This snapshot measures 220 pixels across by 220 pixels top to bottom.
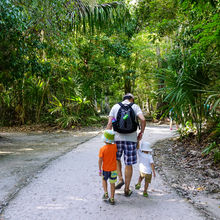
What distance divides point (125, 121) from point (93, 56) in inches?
457

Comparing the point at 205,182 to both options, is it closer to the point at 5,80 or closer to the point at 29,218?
the point at 29,218

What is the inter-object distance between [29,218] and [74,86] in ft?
39.3

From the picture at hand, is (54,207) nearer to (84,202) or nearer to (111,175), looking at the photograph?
(84,202)

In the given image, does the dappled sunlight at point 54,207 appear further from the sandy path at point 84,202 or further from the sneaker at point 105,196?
the sneaker at point 105,196

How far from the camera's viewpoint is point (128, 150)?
157 inches

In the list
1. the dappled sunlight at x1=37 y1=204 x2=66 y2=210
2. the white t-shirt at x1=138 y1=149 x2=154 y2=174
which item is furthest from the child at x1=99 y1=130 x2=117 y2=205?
the dappled sunlight at x1=37 y1=204 x2=66 y2=210

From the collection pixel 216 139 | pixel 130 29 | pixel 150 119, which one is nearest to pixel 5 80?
pixel 130 29

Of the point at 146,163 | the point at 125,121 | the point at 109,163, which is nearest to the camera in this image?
the point at 109,163

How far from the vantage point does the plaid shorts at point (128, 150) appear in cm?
394

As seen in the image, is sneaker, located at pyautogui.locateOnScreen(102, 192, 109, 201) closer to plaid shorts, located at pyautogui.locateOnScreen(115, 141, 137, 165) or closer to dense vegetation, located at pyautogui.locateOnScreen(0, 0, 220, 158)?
plaid shorts, located at pyautogui.locateOnScreen(115, 141, 137, 165)

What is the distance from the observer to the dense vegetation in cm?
630

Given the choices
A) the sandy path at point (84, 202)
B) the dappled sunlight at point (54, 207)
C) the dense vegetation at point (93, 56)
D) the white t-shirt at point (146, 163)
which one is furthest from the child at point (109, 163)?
the dense vegetation at point (93, 56)

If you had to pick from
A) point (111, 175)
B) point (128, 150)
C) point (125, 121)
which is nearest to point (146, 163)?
point (128, 150)

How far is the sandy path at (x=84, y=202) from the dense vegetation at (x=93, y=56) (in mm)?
2691
